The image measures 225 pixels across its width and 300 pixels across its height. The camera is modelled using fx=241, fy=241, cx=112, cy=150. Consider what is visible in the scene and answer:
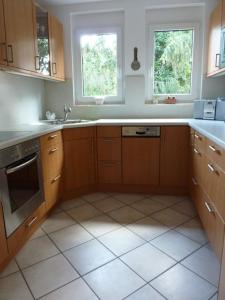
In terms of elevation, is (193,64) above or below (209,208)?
above

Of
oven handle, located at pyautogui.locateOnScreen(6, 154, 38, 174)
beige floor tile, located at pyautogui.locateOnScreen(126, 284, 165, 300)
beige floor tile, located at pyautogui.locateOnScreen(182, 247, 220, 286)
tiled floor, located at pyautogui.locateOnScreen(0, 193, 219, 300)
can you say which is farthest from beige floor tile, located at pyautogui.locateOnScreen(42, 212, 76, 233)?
beige floor tile, located at pyautogui.locateOnScreen(182, 247, 220, 286)

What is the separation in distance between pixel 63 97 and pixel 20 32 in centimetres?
122

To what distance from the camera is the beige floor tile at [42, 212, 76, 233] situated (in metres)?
2.13

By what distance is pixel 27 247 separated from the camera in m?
1.86

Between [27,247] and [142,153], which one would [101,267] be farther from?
[142,153]

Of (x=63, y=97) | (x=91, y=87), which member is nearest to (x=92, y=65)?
(x=91, y=87)

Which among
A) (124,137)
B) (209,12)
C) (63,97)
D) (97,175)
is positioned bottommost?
(97,175)

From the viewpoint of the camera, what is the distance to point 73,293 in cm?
141

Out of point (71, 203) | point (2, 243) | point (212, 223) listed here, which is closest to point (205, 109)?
point (212, 223)

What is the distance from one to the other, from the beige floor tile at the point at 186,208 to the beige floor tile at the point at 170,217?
0.21 ft

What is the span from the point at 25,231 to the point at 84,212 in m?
0.70

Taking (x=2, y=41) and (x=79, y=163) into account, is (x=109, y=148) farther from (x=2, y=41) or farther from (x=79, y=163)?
(x=2, y=41)

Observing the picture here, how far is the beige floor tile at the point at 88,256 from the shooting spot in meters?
1.64

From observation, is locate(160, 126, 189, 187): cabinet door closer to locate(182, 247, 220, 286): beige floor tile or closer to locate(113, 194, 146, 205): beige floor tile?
locate(113, 194, 146, 205): beige floor tile
